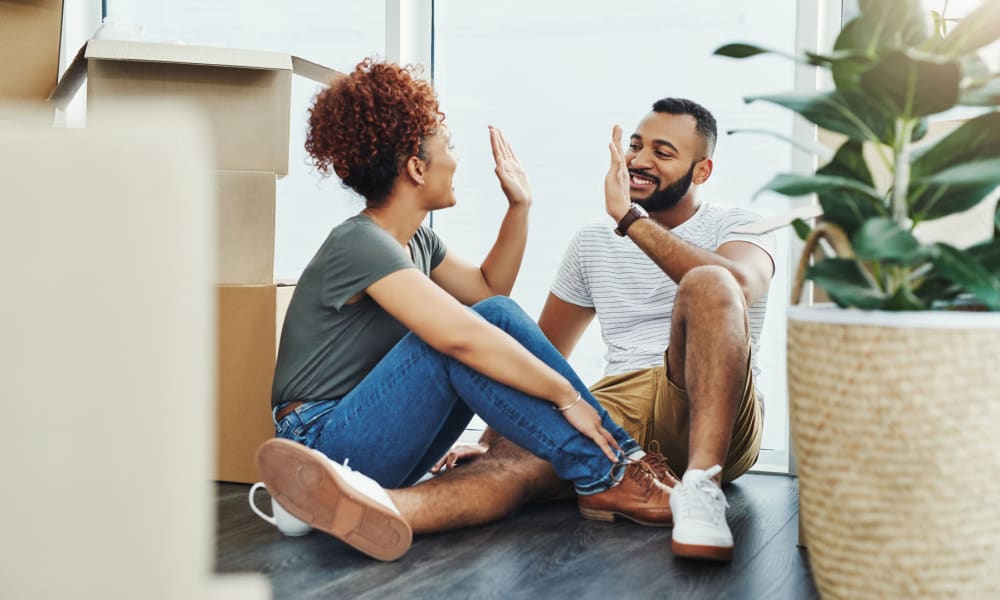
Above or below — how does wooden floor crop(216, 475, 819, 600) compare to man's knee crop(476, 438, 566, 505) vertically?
below

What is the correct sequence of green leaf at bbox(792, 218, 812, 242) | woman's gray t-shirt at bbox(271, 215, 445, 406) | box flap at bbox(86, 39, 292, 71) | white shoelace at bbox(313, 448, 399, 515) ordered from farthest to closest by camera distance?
box flap at bbox(86, 39, 292, 71)
woman's gray t-shirt at bbox(271, 215, 445, 406)
white shoelace at bbox(313, 448, 399, 515)
green leaf at bbox(792, 218, 812, 242)

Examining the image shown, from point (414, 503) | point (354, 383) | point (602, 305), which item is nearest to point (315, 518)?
point (414, 503)

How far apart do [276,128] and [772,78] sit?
1.26 m

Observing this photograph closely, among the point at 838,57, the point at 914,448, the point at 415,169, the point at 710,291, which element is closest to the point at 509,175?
the point at 415,169

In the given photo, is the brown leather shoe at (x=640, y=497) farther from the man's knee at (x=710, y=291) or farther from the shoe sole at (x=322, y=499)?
the shoe sole at (x=322, y=499)

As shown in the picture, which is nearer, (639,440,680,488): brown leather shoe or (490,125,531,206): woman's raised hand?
(639,440,680,488): brown leather shoe

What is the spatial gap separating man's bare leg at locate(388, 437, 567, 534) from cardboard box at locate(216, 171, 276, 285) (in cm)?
68

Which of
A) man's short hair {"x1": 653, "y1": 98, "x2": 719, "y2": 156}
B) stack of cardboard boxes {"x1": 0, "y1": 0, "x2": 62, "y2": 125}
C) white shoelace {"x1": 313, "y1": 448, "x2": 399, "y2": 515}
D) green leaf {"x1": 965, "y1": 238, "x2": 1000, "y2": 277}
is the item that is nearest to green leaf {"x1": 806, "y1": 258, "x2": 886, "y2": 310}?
green leaf {"x1": 965, "y1": 238, "x2": 1000, "y2": 277}

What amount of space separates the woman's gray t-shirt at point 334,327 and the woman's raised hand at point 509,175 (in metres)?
0.42

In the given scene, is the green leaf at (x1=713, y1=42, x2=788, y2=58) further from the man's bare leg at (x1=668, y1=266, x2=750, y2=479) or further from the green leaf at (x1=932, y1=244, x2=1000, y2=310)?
the man's bare leg at (x1=668, y1=266, x2=750, y2=479)

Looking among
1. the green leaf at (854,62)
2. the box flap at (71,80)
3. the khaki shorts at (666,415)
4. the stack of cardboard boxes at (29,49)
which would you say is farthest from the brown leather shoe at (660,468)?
the stack of cardboard boxes at (29,49)

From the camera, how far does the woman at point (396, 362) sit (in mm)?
1635

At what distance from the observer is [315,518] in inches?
59.3

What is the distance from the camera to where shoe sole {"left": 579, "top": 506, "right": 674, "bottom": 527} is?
70.0 inches
